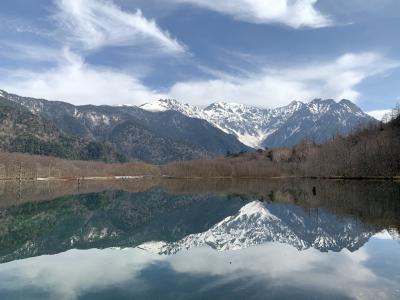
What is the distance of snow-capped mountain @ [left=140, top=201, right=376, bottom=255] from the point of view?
33.6 meters

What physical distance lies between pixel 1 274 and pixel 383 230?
29310mm

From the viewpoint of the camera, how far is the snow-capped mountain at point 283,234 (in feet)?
110

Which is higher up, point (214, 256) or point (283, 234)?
point (214, 256)

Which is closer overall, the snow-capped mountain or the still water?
the still water

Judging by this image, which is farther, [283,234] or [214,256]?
[283,234]

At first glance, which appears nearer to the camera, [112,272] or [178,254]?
[112,272]

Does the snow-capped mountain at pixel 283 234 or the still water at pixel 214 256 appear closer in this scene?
the still water at pixel 214 256

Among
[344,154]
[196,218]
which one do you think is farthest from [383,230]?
[344,154]

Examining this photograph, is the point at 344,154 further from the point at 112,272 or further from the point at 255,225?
the point at 112,272

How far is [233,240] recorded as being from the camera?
38281 mm

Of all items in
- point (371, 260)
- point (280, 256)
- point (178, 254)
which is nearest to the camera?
point (371, 260)

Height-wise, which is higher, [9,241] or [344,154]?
[344,154]

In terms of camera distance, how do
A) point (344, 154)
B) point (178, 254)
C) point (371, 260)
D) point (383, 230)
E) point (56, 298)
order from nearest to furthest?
point (56, 298), point (371, 260), point (178, 254), point (383, 230), point (344, 154)

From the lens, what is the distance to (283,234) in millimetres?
41250
